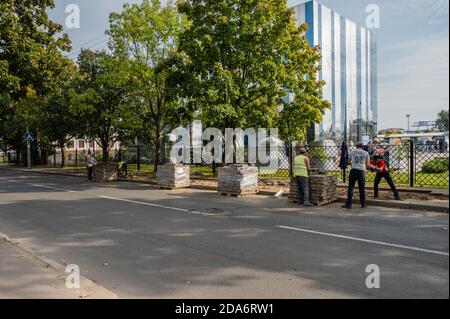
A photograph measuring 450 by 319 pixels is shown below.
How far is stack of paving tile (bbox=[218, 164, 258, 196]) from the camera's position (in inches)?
567

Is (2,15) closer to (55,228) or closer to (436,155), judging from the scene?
(55,228)

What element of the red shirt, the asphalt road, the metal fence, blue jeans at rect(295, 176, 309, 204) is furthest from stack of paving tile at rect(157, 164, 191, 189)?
the red shirt

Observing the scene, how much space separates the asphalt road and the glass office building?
26.4 meters

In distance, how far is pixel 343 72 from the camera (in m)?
39.5

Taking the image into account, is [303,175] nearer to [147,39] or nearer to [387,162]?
[387,162]

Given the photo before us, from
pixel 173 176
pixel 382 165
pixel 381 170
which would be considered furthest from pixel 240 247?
pixel 173 176

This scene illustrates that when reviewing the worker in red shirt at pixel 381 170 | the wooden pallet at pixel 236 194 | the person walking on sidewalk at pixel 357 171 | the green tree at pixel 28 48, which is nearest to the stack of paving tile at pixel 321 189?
the person walking on sidewalk at pixel 357 171

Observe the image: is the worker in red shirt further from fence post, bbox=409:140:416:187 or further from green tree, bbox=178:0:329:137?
green tree, bbox=178:0:329:137

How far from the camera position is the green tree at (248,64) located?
17891 millimetres

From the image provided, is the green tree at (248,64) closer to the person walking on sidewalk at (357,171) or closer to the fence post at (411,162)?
the fence post at (411,162)

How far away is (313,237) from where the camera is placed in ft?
25.1

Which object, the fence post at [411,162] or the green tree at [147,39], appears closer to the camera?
the fence post at [411,162]

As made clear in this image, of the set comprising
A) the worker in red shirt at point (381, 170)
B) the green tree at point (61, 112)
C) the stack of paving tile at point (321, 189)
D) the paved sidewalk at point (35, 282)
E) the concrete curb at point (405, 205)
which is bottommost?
the paved sidewalk at point (35, 282)

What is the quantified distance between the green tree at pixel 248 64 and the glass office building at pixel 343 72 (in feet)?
54.8
